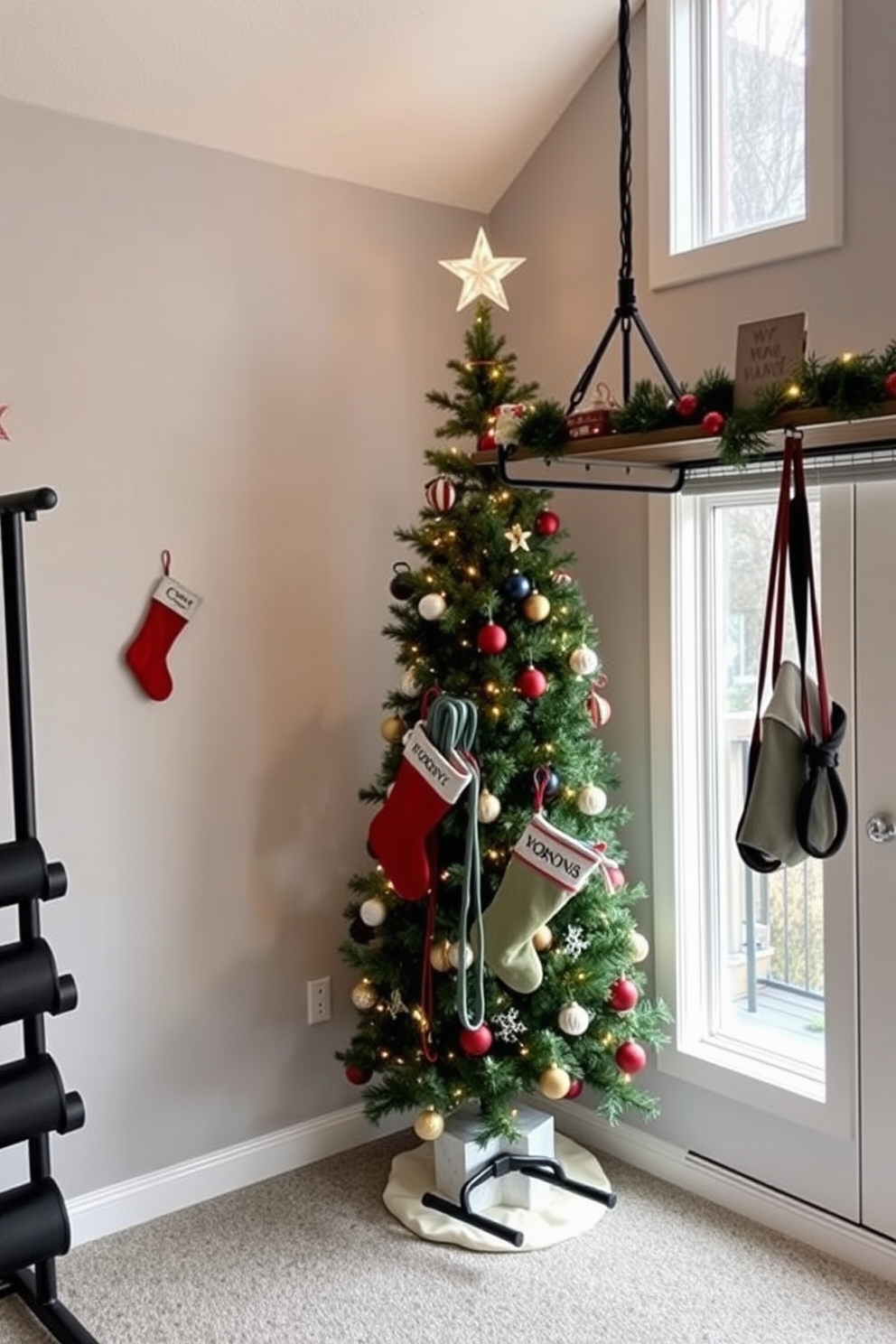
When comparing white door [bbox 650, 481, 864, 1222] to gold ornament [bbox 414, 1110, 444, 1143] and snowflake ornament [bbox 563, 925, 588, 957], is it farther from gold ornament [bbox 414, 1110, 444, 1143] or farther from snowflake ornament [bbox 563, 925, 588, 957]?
gold ornament [bbox 414, 1110, 444, 1143]

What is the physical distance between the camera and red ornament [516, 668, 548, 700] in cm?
267

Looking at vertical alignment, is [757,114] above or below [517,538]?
above

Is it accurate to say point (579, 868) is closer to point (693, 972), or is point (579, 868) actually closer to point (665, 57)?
point (693, 972)

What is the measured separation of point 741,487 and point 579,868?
0.90m

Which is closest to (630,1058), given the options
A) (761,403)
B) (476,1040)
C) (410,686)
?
(476,1040)

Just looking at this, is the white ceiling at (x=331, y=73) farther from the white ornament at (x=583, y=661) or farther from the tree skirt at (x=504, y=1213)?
the tree skirt at (x=504, y=1213)

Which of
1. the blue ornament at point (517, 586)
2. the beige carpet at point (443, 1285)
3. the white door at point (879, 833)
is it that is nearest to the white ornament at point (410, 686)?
the blue ornament at point (517, 586)

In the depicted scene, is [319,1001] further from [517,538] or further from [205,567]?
[517,538]

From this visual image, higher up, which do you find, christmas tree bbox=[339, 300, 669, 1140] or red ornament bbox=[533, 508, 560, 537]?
red ornament bbox=[533, 508, 560, 537]

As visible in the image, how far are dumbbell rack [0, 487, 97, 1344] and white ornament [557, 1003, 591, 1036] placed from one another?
1.01 meters

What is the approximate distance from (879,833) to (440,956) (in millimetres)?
967

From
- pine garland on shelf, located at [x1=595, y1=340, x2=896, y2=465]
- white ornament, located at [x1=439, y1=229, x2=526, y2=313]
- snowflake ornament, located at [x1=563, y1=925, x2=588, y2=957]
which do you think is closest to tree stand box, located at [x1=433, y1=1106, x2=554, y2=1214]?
snowflake ornament, located at [x1=563, y1=925, x2=588, y2=957]

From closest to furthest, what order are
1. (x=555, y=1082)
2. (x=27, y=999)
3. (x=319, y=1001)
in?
(x=27, y=999)
(x=555, y=1082)
(x=319, y=1001)

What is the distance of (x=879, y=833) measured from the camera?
2.46 metres
